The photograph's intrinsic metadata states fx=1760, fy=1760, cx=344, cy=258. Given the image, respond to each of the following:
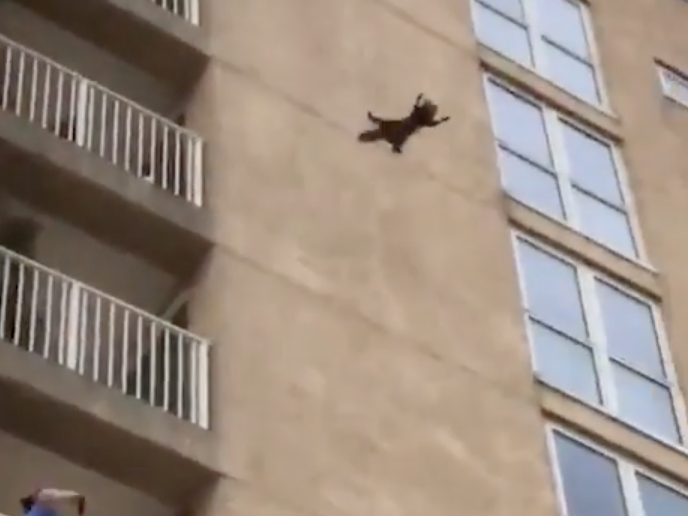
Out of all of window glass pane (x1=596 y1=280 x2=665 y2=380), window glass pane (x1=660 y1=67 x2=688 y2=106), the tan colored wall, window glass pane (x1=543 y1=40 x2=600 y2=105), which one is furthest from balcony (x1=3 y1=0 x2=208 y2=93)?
window glass pane (x1=660 y1=67 x2=688 y2=106)

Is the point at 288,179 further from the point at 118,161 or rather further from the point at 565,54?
the point at 565,54

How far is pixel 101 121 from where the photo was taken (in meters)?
16.3

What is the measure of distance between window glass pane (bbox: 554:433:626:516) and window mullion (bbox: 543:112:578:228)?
326cm

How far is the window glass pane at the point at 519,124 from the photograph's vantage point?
19812 millimetres

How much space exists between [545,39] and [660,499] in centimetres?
706

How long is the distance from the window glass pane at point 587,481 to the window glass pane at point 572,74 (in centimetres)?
589

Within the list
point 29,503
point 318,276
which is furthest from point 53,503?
point 318,276

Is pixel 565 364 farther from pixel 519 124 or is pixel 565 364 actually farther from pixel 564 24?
pixel 564 24

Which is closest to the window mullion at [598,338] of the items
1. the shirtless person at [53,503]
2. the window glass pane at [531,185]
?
Answer: the window glass pane at [531,185]

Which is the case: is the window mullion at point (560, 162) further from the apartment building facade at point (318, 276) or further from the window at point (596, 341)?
the window at point (596, 341)

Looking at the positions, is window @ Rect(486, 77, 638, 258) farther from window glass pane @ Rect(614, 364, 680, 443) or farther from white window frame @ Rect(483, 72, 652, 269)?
window glass pane @ Rect(614, 364, 680, 443)

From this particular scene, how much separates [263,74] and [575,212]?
4.00 m

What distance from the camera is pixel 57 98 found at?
648 inches

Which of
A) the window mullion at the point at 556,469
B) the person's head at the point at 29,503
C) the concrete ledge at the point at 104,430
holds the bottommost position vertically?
the person's head at the point at 29,503
